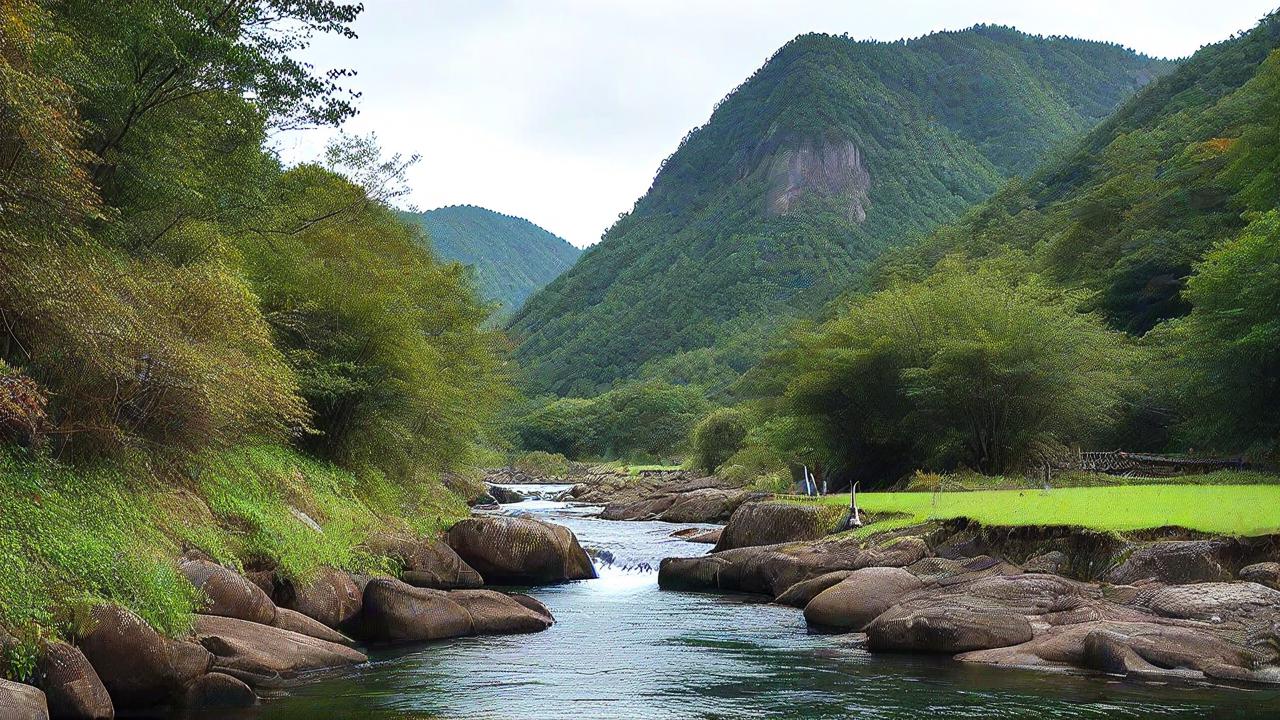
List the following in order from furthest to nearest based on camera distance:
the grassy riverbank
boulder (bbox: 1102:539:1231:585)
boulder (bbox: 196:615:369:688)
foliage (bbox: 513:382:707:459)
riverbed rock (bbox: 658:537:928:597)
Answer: foliage (bbox: 513:382:707:459) < riverbed rock (bbox: 658:537:928:597) < boulder (bbox: 1102:539:1231:585) < boulder (bbox: 196:615:369:688) < the grassy riverbank

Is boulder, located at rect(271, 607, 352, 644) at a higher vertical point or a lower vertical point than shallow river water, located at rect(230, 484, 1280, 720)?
higher

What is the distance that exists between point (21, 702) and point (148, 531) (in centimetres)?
476

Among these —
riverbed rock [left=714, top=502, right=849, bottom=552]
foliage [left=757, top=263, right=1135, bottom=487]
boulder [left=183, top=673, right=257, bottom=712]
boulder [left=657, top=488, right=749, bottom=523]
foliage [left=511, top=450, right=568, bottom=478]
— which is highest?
foliage [left=757, top=263, right=1135, bottom=487]

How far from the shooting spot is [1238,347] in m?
28.5

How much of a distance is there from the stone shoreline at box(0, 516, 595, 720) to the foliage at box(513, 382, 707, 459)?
10273 centimetres

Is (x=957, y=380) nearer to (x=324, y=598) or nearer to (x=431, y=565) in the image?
(x=431, y=565)

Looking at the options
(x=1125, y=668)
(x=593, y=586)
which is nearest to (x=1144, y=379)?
(x=593, y=586)

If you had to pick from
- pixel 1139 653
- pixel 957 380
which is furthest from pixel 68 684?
pixel 957 380

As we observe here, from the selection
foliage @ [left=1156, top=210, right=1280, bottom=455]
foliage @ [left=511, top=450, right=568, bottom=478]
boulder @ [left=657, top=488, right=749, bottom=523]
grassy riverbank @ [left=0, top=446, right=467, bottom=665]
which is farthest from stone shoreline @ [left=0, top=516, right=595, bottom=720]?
foliage @ [left=511, top=450, right=568, bottom=478]

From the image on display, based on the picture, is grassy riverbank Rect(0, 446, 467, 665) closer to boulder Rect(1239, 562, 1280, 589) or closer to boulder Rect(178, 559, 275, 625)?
boulder Rect(178, 559, 275, 625)

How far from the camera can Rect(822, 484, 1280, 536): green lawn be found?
17828mm

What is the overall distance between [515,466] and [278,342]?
3420 inches

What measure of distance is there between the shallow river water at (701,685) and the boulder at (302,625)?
3.21 feet

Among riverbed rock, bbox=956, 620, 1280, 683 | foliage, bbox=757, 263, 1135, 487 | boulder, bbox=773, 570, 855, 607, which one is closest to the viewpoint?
riverbed rock, bbox=956, 620, 1280, 683
